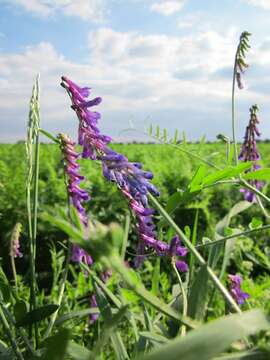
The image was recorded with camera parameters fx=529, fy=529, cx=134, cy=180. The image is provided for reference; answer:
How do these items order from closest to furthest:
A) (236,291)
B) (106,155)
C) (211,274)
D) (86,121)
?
1. (211,274)
2. (106,155)
3. (86,121)
4. (236,291)

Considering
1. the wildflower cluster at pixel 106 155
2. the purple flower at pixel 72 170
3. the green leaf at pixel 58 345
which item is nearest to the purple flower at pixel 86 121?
the wildflower cluster at pixel 106 155

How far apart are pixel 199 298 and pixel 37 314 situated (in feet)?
1.67

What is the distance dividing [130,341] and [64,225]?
6.71 feet

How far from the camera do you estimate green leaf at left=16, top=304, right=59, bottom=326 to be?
1060mm

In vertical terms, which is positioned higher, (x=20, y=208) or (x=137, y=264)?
Result: (x=137, y=264)

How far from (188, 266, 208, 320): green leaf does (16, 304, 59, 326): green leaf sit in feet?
1.49

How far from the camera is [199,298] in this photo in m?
0.67

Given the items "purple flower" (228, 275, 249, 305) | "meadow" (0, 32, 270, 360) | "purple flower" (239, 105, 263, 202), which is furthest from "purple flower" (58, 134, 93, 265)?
"purple flower" (239, 105, 263, 202)

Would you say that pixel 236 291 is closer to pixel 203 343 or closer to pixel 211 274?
pixel 211 274

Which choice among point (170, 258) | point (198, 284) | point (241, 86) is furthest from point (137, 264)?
point (241, 86)

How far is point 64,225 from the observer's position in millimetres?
534

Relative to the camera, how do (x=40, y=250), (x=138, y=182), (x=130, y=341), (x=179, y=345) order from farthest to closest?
1. (x=40, y=250)
2. (x=130, y=341)
3. (x=138, y=182)
4. (x=179, y=345)

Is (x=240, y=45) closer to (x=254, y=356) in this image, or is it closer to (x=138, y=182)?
(x=138, y=182)

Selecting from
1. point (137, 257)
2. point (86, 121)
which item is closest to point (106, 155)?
point (86, 121)
